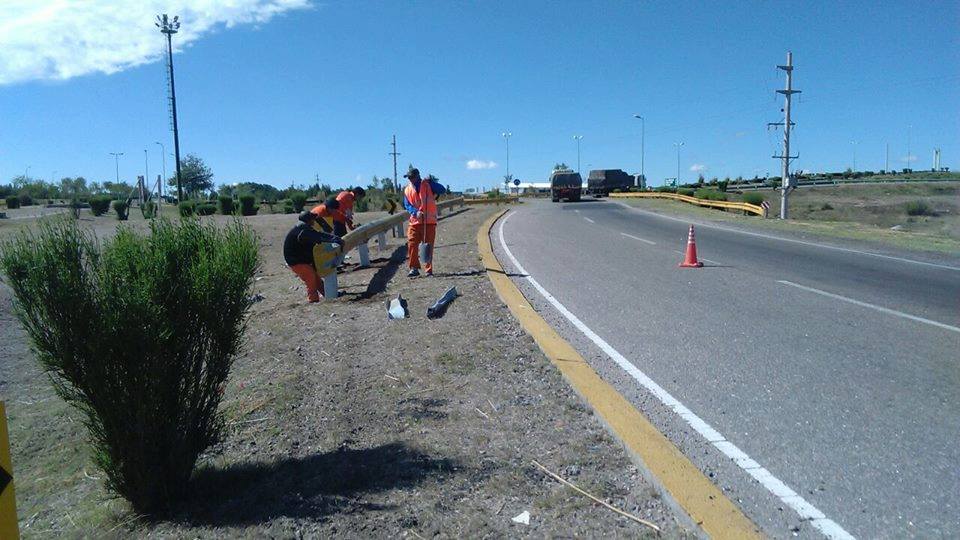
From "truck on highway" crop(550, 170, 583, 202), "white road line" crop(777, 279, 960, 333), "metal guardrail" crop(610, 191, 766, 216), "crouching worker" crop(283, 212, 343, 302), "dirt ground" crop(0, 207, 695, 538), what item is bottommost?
"dirt ground" crop(0, 207, 695, 538)

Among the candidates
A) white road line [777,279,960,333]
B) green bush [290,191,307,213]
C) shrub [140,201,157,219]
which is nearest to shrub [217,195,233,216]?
green bush [290,191,307,213]

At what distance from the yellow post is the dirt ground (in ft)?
3.67

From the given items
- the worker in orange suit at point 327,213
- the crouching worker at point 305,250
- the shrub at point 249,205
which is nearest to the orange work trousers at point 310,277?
the crouching worker at point 305,250

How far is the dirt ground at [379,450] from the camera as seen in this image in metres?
3.81

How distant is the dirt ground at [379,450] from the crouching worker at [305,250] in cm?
227

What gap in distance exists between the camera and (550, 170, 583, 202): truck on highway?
50938mm

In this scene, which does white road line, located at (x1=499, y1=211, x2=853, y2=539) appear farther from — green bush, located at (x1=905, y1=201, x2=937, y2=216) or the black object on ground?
green bush, located at (x1=905, y1=201, x2=937, y2=216)

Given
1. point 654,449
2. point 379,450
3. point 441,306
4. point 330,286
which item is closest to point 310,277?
point 330,286

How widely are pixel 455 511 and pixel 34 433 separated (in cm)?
475

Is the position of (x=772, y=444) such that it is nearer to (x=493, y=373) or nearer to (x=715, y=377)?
(x=715, y=377)

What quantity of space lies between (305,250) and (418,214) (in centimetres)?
192

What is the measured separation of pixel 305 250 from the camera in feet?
34.5

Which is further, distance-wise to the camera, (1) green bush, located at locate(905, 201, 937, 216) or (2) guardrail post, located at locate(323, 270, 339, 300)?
(1) green bush, located at locate(905, 201, 937, 216)

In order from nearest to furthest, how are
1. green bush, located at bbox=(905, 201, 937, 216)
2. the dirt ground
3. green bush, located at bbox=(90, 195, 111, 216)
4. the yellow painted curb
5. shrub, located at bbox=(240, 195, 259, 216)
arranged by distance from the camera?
the yellow painted curb → the dirt ground → green bush, located at bbox=(90, 195, 111, 216) → green bush, located at bbox=(905, 201, 937, 216) → shrub, located at bbox=(240, 195, 259, 216)
